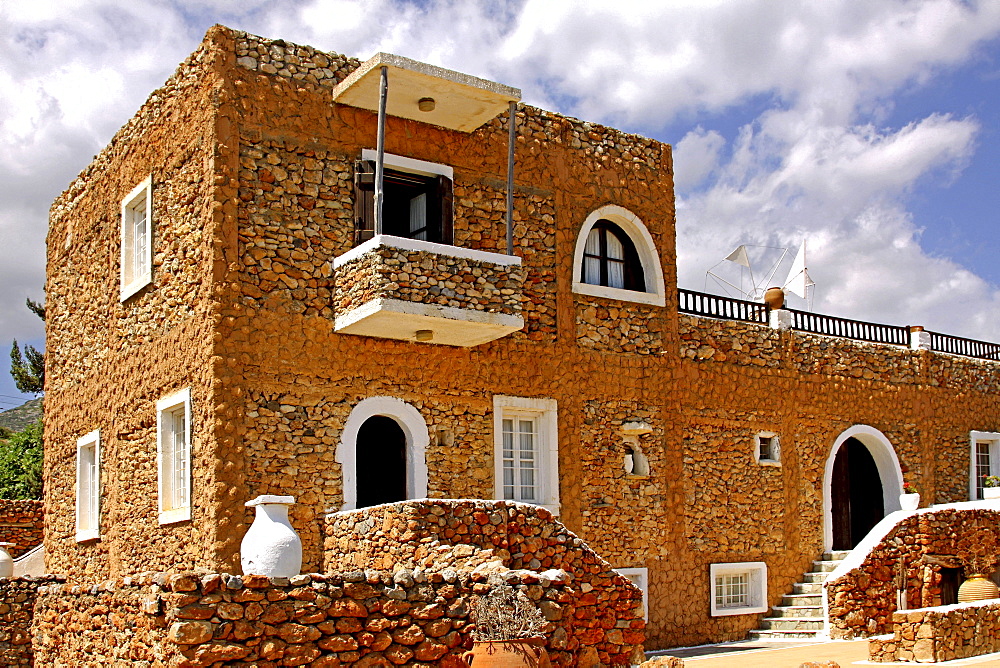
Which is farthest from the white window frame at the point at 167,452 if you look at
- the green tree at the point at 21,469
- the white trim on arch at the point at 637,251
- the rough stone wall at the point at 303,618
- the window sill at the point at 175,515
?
the green tree at the point at 21,469

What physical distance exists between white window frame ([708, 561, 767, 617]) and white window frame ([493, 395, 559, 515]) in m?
3.53

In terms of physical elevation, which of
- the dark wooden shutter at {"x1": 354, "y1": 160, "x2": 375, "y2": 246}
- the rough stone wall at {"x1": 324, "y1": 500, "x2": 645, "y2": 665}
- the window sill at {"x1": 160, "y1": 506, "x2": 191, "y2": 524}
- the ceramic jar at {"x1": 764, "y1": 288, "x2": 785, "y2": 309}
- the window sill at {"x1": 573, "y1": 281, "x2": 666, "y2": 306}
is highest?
the dark wooden shutter at {"x1": 354, "y1": 160, "x2": 375, "y2": 246}

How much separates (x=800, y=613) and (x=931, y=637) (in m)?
4.96

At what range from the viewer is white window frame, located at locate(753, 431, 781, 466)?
20047 millimetres

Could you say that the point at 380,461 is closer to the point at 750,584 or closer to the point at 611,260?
the point at 611,260

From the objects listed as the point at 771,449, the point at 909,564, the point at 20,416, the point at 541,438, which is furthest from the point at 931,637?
the point at 20,416

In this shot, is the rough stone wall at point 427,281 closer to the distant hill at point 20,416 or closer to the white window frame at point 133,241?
the white window frame at point 133,241

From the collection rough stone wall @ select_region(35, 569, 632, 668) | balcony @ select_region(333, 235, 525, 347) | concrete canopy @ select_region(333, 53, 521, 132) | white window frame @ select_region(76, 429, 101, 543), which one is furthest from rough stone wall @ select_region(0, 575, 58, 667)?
concrete canopy @ select_region(333, 53, 521, 132)

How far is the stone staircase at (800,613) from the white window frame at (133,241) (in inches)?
438

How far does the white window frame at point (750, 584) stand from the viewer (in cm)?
1888

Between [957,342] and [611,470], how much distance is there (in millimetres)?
11088

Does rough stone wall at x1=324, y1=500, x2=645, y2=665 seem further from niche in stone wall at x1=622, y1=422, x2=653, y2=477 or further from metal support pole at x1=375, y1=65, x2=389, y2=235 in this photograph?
niche in stone wall at x1=622, y1=422, x2=653, y2=477

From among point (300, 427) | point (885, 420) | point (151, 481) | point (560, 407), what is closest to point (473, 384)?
point (560, 407)

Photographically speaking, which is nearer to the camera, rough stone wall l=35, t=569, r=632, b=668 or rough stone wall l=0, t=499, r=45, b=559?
rough stone wall l=35, t=569, r=632, b=668
